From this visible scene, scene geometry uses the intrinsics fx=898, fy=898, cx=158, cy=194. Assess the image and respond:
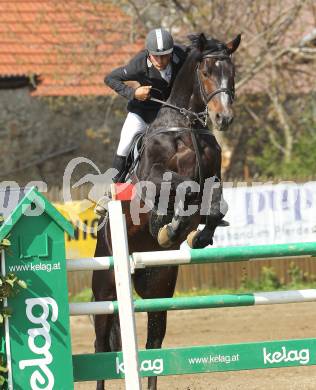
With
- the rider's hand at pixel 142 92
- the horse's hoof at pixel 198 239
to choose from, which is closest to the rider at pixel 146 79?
the rider's hand at pixel 142 92

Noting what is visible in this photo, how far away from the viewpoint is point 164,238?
6.35 metres

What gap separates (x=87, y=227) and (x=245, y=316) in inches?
120

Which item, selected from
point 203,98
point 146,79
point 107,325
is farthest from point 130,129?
point 107,325

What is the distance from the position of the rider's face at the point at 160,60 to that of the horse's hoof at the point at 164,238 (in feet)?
4.03

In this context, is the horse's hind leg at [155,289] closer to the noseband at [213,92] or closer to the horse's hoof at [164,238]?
the horse's hoof at [164,238]

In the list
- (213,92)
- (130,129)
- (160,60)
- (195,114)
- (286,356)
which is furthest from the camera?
(130,129)

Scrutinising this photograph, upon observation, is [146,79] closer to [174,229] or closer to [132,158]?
[132,158]

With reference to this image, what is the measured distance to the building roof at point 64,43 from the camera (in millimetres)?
16969

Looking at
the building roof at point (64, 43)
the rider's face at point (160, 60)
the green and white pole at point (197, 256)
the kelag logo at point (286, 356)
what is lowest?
the kelag logo at point (286, 356)

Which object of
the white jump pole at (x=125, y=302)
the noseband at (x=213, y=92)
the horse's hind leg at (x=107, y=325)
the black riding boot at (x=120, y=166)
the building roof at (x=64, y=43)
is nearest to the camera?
the white jump pole at (x=125, y=302)

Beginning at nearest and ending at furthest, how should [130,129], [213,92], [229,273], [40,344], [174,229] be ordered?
[40,344] → [174,229] → [213,92] → [130,129] → [229,273]

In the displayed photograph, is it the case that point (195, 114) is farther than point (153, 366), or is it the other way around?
point (195, 114)

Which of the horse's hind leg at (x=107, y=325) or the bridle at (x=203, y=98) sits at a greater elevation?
the bridle at (x=203, y=98)

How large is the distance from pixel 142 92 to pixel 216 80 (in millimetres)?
558
